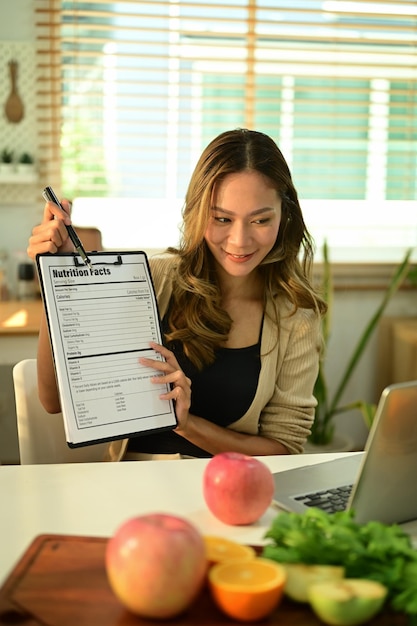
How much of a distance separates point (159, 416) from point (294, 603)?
2.29 ft

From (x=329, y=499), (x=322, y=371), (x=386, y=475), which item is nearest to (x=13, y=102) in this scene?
(x=322, y=371)

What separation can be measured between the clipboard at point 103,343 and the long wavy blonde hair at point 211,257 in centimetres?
30

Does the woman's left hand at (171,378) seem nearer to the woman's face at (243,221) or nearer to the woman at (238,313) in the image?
the woman at (238,313)

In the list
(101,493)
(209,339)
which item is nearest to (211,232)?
(209,339)

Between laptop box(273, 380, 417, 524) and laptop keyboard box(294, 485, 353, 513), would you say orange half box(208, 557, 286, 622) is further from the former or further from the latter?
laptop keyboard box(294, 485, 353, 513)

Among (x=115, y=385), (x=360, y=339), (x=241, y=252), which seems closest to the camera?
(x=115, y=385)

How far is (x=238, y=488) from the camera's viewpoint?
115cm

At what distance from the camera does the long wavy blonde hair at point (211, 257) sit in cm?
177

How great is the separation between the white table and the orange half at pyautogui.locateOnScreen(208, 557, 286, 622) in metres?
0.31

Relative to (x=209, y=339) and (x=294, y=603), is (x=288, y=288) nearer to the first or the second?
(x=209, y=339)

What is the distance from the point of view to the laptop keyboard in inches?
48.6

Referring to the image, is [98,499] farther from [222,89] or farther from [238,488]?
[222,89]

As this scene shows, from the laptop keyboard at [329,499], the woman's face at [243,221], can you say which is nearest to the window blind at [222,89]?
the woman's face at [243,221]

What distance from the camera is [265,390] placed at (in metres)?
1.82
